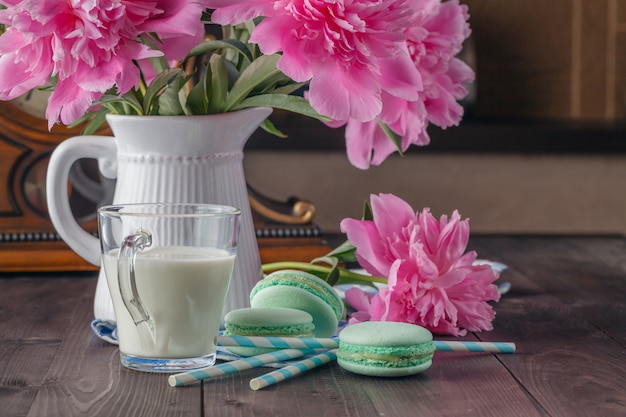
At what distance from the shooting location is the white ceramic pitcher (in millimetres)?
780

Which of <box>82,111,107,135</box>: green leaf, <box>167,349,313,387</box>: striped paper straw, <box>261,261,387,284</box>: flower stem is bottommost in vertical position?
<box>261,261,387,284</box>: flower stem

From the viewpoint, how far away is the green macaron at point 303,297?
747 millimetres

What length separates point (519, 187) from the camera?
103 inches

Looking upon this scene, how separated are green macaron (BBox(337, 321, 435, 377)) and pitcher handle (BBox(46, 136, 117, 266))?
0.29m

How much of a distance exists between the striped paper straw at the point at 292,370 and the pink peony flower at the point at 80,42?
9.0 inches

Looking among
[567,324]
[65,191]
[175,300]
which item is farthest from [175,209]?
[567,324]

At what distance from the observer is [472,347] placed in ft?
2.35

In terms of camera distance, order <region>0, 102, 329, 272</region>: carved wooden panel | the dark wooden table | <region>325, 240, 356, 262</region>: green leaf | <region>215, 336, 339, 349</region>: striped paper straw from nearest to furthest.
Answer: the dark wooden table
<region>215, 336, 339, 349</region>: striped paper straw
<region>325, 240, 356, 262</region>: green leaf
<region>0, 102, 329, 272</region>: carved wooden panel

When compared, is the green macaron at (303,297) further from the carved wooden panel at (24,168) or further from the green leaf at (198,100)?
the carved wooden panel at (24,168)

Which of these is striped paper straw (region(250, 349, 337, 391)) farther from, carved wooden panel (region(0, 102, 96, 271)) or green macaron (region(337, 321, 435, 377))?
carved wooden panel (region(0, 102, 96, 271))

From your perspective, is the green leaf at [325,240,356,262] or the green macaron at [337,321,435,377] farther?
the green leaf at [325,240,356,262]

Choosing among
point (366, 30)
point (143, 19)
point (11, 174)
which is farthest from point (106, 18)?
point (11, 174)

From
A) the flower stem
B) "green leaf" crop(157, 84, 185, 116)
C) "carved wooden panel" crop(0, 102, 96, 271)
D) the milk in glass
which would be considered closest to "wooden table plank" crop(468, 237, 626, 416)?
the flower stem

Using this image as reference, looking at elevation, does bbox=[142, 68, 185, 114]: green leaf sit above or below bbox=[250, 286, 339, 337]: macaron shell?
above
